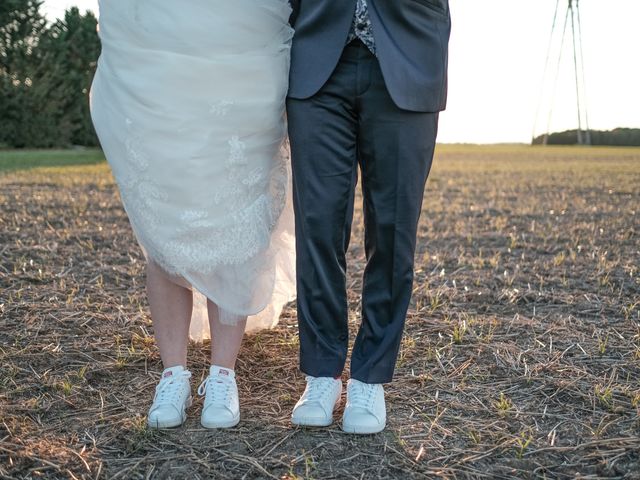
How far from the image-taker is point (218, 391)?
235cm

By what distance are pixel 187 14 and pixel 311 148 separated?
52 centimetres

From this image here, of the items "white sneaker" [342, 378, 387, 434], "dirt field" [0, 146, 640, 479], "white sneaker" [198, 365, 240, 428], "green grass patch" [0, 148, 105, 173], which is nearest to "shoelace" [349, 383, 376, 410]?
"white sneaker" [342, 378, 387, 434]

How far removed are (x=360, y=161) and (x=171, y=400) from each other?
953 millimetres

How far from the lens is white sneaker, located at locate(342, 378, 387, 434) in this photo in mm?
2248

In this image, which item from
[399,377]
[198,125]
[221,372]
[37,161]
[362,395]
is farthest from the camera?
[37,161]

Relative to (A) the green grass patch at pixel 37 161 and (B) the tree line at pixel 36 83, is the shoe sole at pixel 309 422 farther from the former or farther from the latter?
(B) the tree line at pixel 36 83

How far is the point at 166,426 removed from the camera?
228 cm

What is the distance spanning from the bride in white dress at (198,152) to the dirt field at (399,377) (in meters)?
0.22

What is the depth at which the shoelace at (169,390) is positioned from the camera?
234 centimetres

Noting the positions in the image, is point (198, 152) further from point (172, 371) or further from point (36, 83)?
point (36, 83)

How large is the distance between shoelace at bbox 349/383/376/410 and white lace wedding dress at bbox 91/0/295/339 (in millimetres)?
428

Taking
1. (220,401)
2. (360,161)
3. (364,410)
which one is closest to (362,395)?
(364,410)

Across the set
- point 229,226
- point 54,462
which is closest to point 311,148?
point 229,226

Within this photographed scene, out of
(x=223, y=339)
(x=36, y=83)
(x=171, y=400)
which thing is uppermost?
(x=36, y=83)
